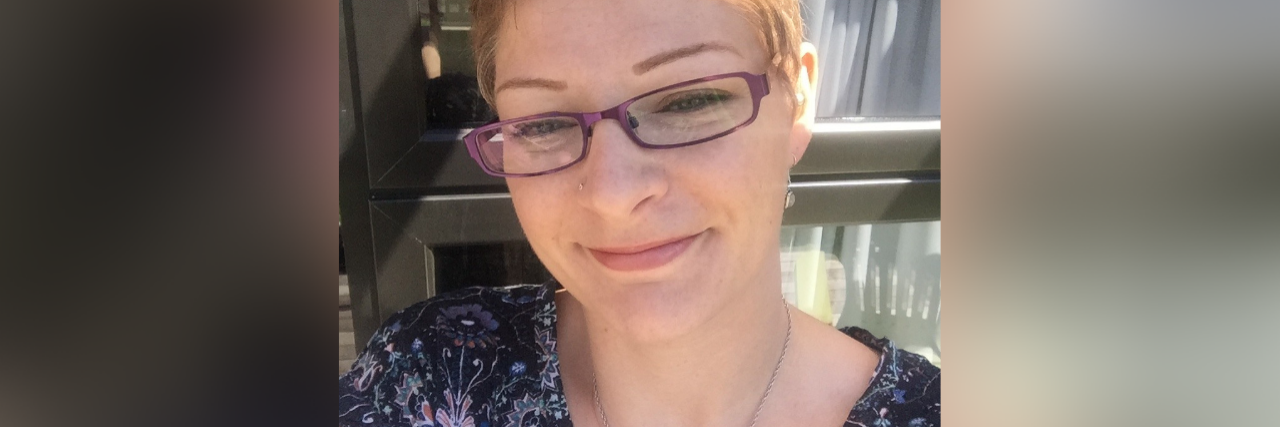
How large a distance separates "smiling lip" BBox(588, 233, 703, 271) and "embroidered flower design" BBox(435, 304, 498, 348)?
207mm

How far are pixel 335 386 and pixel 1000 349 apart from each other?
68 centimetres

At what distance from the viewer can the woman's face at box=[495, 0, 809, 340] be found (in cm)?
58

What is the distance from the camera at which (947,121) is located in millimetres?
635

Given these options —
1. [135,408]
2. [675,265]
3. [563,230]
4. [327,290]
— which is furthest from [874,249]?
[135,408]

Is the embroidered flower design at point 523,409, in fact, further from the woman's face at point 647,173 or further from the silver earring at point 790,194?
the silver earring at point 790,194

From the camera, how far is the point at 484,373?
708 millimetres

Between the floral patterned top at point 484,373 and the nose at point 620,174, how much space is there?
0.63ft

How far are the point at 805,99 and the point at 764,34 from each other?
9 centimetres

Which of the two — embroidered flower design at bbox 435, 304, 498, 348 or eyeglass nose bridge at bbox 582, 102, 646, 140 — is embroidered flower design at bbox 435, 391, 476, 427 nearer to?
embroidered flower design at bbox 435, 304, 498, 348

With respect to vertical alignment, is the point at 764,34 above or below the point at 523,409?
above

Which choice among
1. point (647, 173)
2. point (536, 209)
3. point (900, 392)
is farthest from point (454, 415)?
point (900, 392)

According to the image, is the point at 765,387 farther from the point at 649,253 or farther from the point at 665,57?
the point at 665,57

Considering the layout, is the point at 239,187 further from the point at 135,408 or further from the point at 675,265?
the point at 675,265

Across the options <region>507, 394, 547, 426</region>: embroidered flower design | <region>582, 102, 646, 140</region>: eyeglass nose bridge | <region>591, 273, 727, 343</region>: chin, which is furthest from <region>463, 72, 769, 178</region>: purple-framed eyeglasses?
<region>507, 394, 547, 426</region>: embroidered flower design
